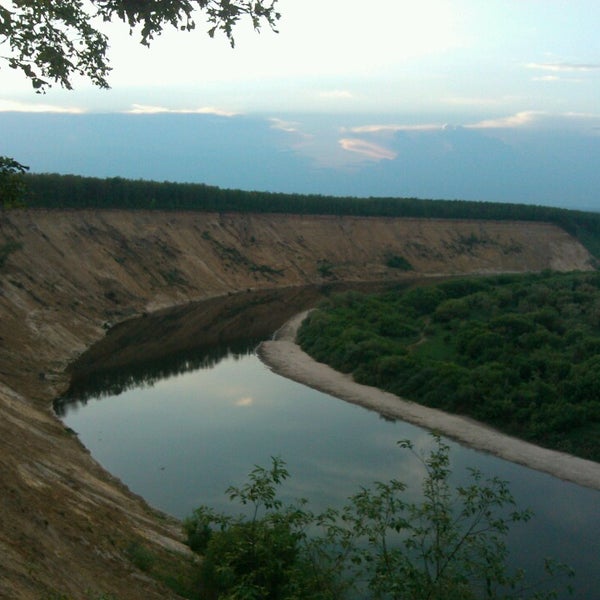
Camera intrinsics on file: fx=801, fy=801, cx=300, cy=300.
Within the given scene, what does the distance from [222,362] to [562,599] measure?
1094 inches

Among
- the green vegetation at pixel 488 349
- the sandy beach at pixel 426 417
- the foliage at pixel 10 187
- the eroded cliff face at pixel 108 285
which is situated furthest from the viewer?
the green vegetation at pixel 488 349

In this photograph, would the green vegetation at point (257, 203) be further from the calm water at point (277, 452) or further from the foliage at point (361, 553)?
the foliage at point (361, 553)

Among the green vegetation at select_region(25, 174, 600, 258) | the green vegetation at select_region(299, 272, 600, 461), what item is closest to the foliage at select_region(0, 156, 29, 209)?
the green vegetation at select_region(299, 272, 600, 461)

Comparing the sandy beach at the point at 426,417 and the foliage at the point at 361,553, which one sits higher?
the foliage at the point at 361,553

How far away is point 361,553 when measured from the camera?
10.2 m

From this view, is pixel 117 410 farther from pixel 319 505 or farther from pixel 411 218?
pixel 411 218

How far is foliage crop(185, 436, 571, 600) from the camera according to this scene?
32.3 feet

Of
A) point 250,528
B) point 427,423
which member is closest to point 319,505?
point 250,528

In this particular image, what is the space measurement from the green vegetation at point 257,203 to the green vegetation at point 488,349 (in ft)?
72.3

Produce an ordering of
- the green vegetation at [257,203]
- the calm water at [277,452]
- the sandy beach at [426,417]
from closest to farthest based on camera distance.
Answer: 1. the calm water at [277,452]
2. the sandy beach at [426,417]
3. the green vegetation at [257,203]

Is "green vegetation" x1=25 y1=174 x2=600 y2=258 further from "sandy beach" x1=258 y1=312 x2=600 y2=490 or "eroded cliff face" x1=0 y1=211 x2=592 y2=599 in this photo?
"sandy beach" x1=258 y1=312 x2=600 y2=490

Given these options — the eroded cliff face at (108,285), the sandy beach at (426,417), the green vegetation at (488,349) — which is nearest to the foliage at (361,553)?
the eroded cliff face at (108,285)

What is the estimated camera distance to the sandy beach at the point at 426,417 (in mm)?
26352

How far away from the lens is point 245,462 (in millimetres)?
25297
